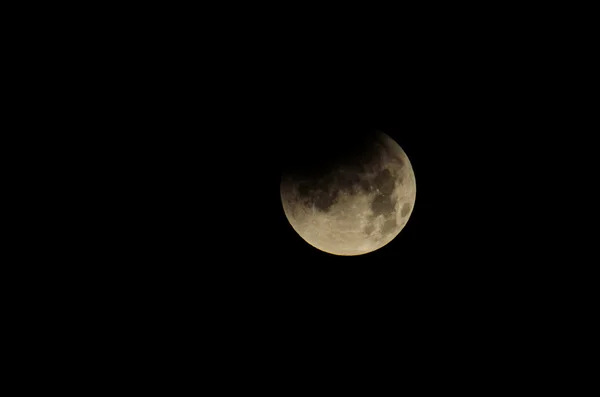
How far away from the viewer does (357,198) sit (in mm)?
2879

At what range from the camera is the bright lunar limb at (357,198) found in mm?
2885

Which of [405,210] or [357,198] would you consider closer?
[357,198]

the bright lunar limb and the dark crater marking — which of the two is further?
the dark crater marking

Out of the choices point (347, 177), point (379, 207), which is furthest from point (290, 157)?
point (379, 207)

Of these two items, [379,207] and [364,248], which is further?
[364,248]

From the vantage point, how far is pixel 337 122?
2.98m

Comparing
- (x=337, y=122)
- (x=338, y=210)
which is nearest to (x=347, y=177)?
(x=338, y=210)

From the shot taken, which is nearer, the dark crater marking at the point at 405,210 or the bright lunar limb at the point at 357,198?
the bright lunar limb at the point at 357,198

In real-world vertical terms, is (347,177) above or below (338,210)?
above

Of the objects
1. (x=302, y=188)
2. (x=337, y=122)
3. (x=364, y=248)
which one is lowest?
(x=364, y=248)

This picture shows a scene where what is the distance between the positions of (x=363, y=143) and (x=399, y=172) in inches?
14.0

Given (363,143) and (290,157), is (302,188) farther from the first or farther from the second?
(363,143)

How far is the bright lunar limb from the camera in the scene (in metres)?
2.88

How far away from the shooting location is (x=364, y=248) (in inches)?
123
